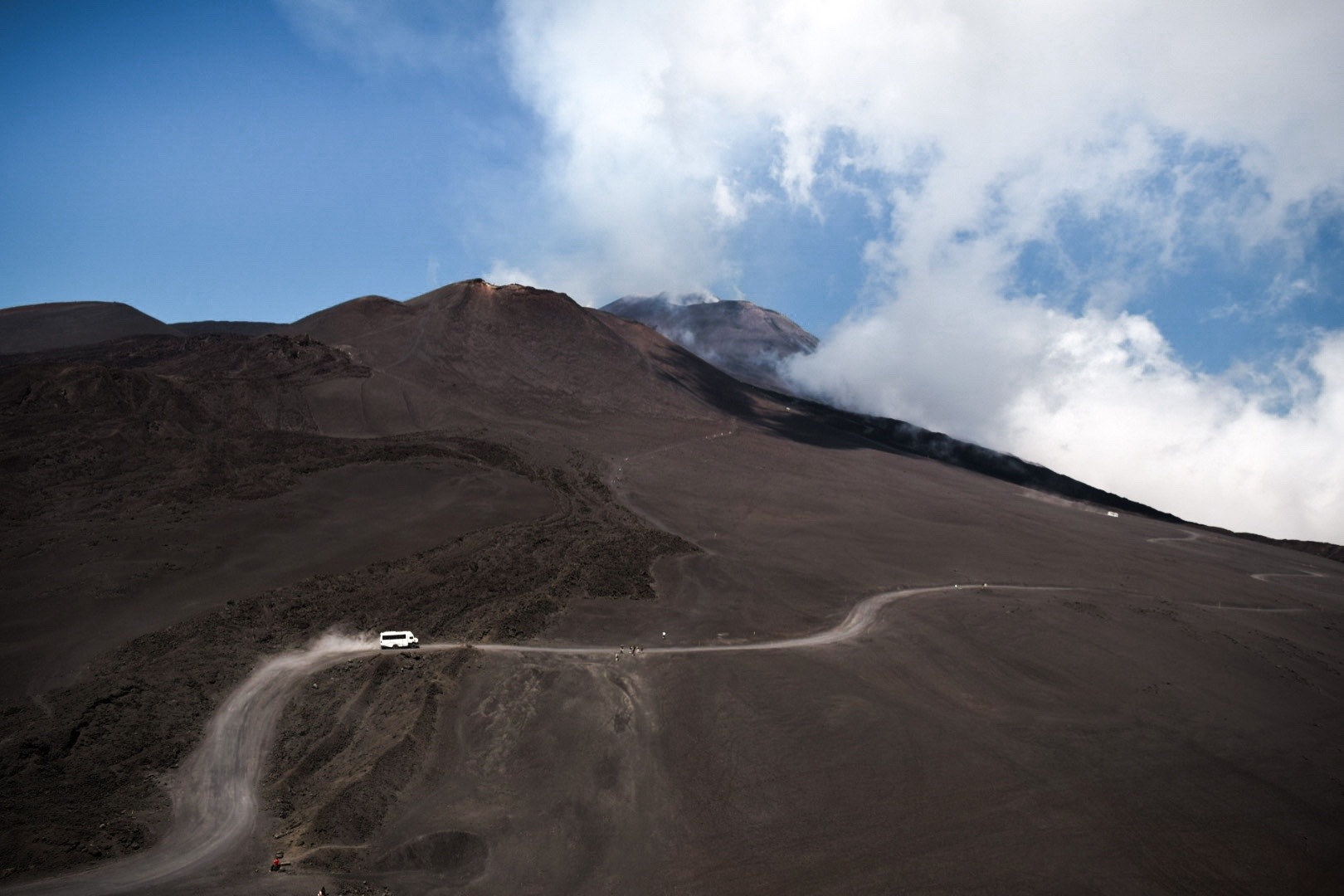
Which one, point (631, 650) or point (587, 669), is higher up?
point (631, 650)

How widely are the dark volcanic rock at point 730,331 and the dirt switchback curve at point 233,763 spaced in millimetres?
97127

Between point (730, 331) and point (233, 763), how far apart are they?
139 m

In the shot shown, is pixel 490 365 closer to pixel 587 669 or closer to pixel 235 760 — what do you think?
pixel 587 669

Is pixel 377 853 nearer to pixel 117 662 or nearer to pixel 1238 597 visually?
pixel 117 662

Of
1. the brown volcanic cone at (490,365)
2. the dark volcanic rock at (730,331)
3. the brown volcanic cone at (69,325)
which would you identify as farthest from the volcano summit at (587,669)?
the dark volcanic rock at (730,331)

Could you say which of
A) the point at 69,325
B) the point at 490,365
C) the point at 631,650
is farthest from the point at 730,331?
the point at 631,650

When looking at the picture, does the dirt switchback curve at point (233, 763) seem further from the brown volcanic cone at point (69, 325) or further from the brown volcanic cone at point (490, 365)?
the brown volcanic cone at point (69, 325)

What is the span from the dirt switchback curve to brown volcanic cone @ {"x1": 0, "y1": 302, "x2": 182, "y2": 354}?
7429 cm

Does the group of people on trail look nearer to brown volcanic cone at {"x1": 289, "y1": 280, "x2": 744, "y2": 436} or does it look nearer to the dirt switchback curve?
the dirt switchback curve

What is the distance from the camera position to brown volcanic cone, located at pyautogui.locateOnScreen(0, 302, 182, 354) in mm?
91375

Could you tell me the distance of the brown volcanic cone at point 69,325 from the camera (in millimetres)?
91375

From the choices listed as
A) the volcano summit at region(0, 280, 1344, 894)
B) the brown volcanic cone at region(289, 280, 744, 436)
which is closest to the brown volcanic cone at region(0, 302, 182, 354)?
the brown volcanic cone at region(289, 280, 744, 436)

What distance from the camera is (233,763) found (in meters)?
26.6

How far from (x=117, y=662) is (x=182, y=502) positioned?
1636 centimetres
